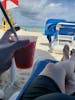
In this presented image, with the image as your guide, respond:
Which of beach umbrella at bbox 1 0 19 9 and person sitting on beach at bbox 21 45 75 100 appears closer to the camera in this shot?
person sitting on beach at bbox 21 45 75 100

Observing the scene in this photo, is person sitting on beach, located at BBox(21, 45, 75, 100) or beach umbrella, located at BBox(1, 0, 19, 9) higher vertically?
person sitting on beach, located at BBox(21, 45, 75, 100)

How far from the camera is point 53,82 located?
0.97 m

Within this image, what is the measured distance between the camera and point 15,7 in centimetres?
350

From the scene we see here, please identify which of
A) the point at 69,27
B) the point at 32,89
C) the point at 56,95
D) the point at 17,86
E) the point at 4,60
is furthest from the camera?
the point at 69,27

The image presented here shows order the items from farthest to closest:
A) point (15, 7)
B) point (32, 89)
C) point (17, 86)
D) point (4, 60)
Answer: point (15, 7)
point (17, 86)
point (4, 60)
point (32, 89)

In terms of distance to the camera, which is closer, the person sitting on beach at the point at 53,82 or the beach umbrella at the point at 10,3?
the person sitting on beach at the point at 53,82

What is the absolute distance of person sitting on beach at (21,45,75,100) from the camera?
0.93 meters

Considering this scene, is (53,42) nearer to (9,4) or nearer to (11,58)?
(9,4)

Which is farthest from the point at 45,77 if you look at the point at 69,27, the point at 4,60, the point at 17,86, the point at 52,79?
the point at 69,27

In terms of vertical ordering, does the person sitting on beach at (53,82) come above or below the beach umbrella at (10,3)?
above

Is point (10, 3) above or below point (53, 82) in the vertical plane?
below

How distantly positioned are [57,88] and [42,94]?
0.29 feet

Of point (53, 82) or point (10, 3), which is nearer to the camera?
point (53, 82)

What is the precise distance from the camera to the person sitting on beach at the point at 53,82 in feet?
3.05
